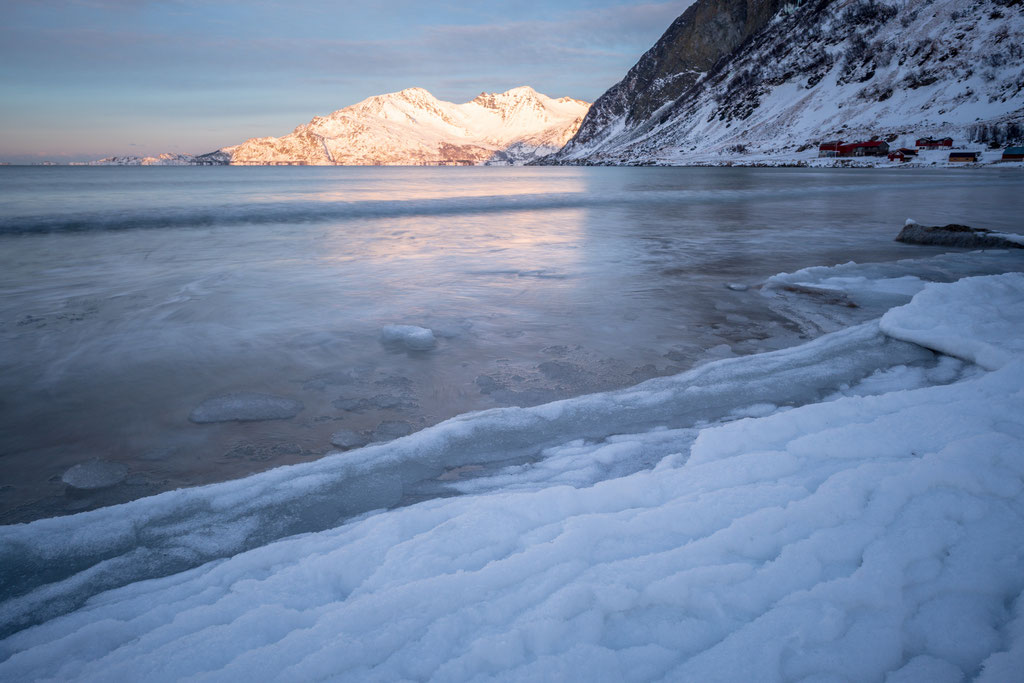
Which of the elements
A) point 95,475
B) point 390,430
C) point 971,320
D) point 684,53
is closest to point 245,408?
point 95,475

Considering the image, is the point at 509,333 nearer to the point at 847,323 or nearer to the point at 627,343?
the point at 627,343

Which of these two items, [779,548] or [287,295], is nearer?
[779,548]

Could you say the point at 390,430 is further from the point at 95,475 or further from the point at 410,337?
the point at 410,337

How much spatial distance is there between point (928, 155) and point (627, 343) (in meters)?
91.5

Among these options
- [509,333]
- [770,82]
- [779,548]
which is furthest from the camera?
[770,82]

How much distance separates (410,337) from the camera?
18.2ft

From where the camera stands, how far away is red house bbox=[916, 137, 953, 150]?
76.6 m

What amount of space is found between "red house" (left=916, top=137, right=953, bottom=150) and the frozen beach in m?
95.9

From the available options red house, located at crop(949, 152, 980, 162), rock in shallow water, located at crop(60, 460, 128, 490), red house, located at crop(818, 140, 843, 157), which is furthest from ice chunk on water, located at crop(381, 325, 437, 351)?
red house, located at crop(818, 140, 843, 157)

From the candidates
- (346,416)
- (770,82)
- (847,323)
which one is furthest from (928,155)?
(346,416)

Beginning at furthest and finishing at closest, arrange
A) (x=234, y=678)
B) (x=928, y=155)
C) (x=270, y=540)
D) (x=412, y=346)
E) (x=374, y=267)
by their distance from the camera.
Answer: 1. (x=928, y=155)
2. (x=374, y=267)
3. (x=412, y=346)
4. (x=270, y=540)
5. (x=234, y=678)

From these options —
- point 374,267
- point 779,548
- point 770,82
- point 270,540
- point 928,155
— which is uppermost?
point 770,82

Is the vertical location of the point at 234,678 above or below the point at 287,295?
below

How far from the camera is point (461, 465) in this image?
10.6 feet
